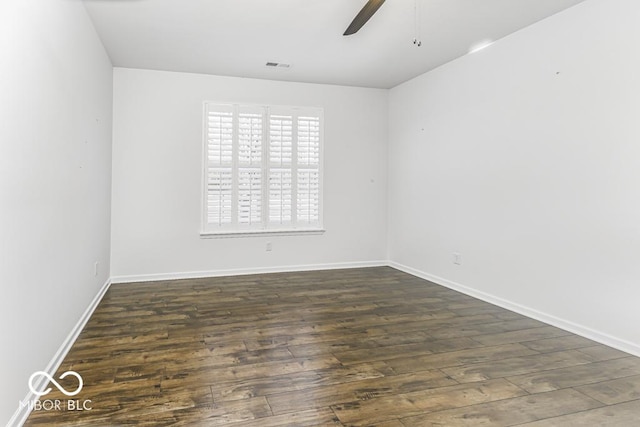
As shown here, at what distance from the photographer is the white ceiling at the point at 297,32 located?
331 cm

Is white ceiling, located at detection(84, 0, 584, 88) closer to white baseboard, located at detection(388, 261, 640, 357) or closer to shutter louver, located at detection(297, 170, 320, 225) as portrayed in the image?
shutter louver, located at detection(297, 170, 320, 225)

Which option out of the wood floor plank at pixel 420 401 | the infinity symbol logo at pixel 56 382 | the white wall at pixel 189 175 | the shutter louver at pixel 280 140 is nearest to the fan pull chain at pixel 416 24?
the white wall at pixel 189 175

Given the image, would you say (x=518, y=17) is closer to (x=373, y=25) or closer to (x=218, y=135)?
(x=373, y=25)

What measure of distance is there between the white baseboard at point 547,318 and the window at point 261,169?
1953mm

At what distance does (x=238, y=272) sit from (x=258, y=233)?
0.58m

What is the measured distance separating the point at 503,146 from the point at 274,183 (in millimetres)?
2876

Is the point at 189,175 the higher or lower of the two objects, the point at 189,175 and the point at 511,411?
the higher

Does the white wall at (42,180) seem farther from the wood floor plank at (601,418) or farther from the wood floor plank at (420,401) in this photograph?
the wood floor plank at (601,418)

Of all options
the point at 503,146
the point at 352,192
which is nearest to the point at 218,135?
the point at 352,192

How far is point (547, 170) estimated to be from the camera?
3.55m

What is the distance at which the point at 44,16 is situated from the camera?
2287 mm

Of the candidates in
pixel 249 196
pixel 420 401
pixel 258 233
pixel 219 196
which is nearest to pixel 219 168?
pixel 219 196

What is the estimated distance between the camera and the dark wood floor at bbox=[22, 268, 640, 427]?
2055 millimetres

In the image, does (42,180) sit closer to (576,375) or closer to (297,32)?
(297,32)
